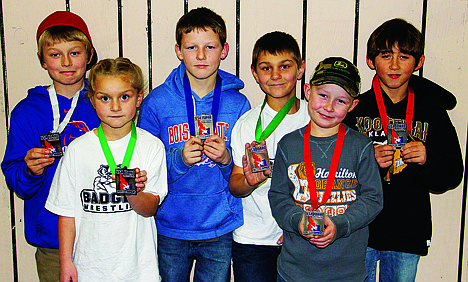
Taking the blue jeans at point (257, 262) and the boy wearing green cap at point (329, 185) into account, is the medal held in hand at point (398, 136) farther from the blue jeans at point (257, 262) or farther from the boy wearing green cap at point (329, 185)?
the blue jeans at point (257, 262)

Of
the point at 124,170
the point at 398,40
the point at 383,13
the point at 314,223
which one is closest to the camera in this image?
the point at 314,223

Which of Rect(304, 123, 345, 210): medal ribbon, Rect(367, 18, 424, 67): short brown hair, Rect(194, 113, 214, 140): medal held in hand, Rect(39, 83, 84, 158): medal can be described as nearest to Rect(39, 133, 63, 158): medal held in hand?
Rect(39, 83, 84, 158): medal

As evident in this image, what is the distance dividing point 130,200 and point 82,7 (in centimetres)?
166

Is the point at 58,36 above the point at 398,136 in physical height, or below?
above

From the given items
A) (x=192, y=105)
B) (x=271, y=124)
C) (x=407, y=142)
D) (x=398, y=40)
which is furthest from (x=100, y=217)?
(x=398, y=40)

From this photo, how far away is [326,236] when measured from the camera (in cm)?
192

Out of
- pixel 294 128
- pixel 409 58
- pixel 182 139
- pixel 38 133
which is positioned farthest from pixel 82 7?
pixel 409 58

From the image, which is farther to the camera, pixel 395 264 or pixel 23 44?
pixel 23 44

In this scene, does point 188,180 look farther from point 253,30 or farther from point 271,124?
point 253,30

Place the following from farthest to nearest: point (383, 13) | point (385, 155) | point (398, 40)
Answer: point (383, 13) < point (398, 40) < point (385, 155)

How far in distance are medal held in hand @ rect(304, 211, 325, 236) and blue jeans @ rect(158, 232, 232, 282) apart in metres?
0.73

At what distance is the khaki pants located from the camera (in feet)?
8.04

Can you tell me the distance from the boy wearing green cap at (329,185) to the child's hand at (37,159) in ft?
4.34

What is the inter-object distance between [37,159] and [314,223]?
63.2 inches
